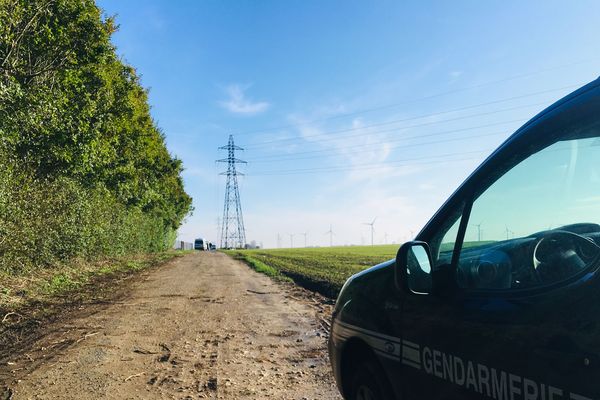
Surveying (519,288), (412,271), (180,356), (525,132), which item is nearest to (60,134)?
(180,356)

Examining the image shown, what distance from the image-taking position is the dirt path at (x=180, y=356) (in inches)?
184

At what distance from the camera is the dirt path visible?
15.4 ft

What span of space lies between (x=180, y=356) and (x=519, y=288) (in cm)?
495

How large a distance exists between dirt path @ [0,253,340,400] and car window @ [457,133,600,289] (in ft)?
9.33

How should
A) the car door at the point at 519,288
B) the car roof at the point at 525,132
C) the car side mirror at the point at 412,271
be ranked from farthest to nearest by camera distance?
the car side mirror at the point at 412,271, the car roof at the point at 525,132, the car door at the point at 519,288

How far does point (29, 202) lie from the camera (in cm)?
1209

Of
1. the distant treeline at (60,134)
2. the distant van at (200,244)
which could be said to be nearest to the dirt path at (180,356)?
the distant treeline at (60,134)

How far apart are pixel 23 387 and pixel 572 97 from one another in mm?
5350

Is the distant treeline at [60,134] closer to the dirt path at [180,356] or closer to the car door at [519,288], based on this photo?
the dirt path at [180,356]

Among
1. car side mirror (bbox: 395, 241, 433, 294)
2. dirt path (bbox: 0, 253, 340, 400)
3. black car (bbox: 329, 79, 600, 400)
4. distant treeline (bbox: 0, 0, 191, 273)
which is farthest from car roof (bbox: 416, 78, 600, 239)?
distant treeline (bbox: 0, 0, 191, 273)

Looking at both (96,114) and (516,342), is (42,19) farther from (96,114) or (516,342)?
(516,342)

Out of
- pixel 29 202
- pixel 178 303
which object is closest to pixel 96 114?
pixel 29 202

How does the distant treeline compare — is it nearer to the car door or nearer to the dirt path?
the dirt path

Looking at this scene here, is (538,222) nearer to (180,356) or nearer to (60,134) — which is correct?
Result: (180,356)
